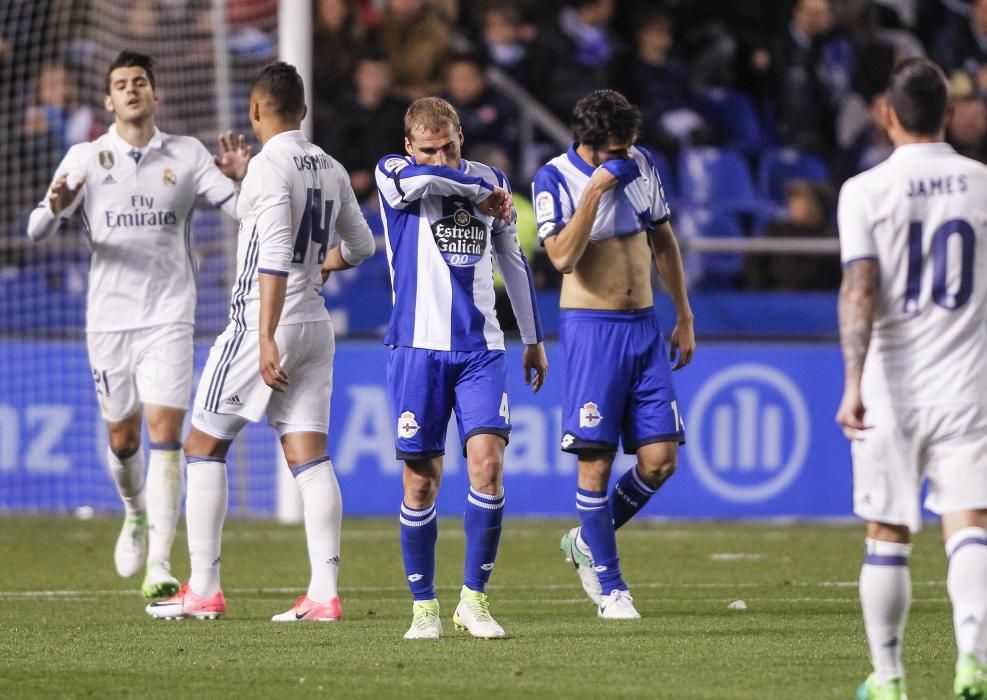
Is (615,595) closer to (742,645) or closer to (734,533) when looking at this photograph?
(742,645)

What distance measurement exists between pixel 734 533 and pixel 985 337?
6.96 metres

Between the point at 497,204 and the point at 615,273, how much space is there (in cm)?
127

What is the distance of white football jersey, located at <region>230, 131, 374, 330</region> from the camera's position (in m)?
7.22

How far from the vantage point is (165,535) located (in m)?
8.35

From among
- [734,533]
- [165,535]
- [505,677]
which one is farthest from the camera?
[734,533]

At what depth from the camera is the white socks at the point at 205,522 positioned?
7.60 meters

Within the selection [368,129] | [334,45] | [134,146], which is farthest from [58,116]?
[134,146]

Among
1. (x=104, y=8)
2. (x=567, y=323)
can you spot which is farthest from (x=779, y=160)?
(x=567, y=323)

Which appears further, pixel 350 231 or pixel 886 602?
pixel 350 231

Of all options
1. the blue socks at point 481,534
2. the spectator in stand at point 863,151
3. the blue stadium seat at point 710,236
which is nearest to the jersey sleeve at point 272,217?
the blue socks at point 481,534

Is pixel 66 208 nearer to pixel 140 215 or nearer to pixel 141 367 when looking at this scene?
pixel 140 215

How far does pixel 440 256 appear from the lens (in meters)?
6.89

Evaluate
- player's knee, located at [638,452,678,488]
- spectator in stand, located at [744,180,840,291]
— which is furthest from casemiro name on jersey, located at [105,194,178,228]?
spectator in stand, located at [744,180,840,291]

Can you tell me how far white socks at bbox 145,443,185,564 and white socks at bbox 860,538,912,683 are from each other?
417cm
